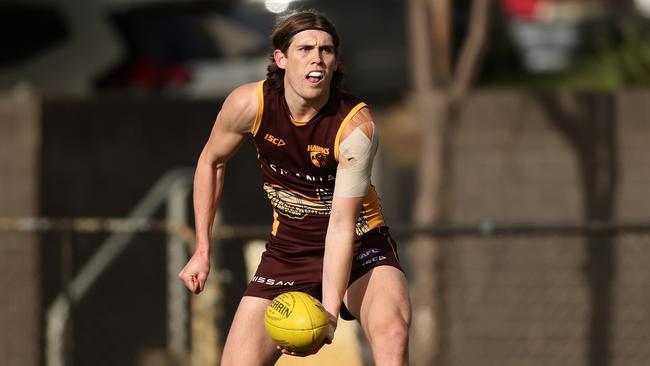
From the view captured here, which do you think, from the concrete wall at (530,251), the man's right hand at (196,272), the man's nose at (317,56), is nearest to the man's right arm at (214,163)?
the man's right hand at (196,272)

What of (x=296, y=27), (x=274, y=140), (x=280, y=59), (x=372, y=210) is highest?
(x=296, y=27)

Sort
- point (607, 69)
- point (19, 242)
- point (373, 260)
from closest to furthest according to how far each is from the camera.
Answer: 1. point (373, 260)
2. point (19, 242)
3. point (607, 69)

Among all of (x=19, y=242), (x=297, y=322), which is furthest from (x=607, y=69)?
(x=297, y=322)

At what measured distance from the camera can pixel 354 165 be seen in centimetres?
716

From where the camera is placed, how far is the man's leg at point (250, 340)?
296 inches

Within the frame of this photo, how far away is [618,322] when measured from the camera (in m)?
12.1

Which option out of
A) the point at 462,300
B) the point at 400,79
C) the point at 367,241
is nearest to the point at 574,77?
the point at 400,79

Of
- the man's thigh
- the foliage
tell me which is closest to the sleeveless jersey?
the man's thigh

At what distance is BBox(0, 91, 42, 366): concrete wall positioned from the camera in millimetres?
12289

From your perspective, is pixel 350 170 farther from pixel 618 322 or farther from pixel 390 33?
pixel 390 33

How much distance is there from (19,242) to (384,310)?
5.72 metres

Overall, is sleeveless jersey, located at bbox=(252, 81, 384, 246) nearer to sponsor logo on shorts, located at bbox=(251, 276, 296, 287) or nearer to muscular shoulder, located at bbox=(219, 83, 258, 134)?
muscular shoulder, located at bbox=(219, 83, 258, 134)

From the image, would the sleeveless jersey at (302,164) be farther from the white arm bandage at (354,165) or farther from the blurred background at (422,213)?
the blurred background at (422,213)

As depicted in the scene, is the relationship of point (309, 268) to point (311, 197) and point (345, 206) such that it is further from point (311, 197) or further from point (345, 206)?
point (345, 206)
